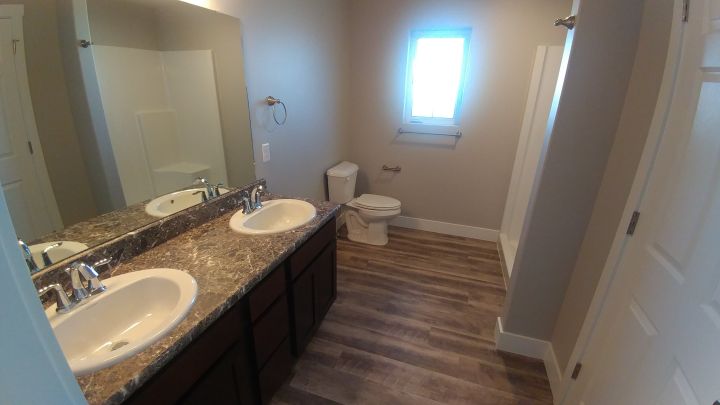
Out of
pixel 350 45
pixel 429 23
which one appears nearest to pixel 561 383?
pixel 429 23

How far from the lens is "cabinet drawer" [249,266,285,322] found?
46.7 inches

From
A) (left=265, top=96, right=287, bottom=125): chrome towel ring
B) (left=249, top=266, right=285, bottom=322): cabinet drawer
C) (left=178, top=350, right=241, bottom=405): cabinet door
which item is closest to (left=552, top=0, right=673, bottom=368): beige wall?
(left=249, top=266, right=285, bottom=322): cabinet drawer

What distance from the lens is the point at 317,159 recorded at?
9.03ft

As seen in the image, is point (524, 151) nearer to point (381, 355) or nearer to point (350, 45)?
point (350, 45)

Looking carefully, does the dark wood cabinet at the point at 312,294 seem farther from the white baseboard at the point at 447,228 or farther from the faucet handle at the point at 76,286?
the white baseboard at the point at 447,228

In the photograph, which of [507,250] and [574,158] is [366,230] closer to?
[507,250]

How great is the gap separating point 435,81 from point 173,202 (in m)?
2.57

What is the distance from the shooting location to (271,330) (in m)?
1.35

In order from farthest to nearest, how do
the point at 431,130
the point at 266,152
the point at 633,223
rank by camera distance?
the point at 431,130 → the point at 266,152 → the point at 633,223

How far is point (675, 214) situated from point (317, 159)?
2.32 metres

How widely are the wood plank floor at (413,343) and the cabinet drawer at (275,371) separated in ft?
0.46

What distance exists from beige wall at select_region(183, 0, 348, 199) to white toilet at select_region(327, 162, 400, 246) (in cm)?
13

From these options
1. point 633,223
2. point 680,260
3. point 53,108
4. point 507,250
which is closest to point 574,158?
point 633,223

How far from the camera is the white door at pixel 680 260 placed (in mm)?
750
